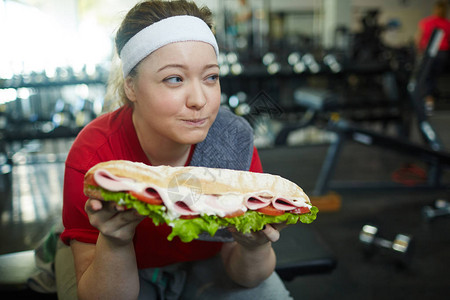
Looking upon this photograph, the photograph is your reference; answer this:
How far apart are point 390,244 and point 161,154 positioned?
2027 millimetres

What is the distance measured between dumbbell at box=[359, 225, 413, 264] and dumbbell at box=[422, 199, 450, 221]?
0.77m

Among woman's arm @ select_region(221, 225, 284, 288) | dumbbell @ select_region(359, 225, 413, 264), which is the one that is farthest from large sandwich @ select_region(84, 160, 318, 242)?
dumbbell @ select_region(359, 225, 413, 264)

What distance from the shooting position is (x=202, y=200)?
905 millimetres

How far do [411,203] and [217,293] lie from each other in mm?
2862

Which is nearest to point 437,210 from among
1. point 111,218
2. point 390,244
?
point 390,244

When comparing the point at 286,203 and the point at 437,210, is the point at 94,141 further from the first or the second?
the point at 437,210

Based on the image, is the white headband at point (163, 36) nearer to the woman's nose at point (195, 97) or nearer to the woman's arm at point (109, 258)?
the woman's nose at point (195, 97)

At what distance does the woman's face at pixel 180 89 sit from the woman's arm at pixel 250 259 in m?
0.33

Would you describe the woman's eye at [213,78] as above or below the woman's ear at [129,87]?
above

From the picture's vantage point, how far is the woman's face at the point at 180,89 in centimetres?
105

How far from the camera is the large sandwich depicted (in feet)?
2.73

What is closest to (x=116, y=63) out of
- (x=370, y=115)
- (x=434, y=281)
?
(x=434, y=281)

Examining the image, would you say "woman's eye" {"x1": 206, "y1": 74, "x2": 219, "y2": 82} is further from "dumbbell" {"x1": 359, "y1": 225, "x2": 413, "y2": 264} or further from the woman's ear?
"dumbbell" {"x1": 359, "y1": 225, "x2": 413, "y2": 264}

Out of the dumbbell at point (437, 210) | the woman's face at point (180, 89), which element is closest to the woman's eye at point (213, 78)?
the woman's face at point (180, 89)
